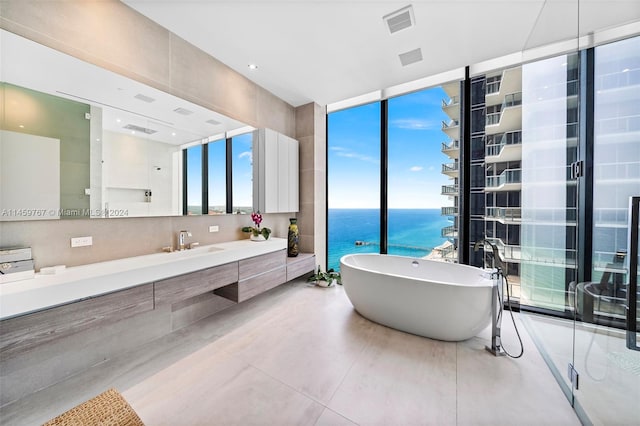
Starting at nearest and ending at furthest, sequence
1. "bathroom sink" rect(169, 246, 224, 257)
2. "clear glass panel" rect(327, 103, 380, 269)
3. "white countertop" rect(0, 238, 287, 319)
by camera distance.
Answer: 1. "white countertop" rect(0, 238, 287, 319)
2. "bathroom sink" rect(169, 246, 224, 257)
3. "clear glass panel" rect(327, 103, 380, 269)

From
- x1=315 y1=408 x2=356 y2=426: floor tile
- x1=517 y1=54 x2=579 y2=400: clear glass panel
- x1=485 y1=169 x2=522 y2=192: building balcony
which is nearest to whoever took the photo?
x1=315 y1=408 x2=356 y2=426: floor tile

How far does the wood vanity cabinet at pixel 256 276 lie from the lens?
8.34 ft

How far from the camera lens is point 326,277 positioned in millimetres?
3760

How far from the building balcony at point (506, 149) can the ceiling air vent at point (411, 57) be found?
136 centimetres

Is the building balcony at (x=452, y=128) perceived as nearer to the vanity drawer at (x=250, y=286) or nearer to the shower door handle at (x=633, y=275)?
the shower door handle at (x=633, y=275)

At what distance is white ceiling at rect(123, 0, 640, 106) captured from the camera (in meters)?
1.96

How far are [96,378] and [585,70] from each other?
4.08 metres

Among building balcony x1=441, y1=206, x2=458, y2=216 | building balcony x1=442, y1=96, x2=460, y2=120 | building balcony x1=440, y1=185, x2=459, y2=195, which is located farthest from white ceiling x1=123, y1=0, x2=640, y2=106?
building balcony x1=441, y1=206, x2=458, y2=216

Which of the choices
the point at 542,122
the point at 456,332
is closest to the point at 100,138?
the point at 456,332

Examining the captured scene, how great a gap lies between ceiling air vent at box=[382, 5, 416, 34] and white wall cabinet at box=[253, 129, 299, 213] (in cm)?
184

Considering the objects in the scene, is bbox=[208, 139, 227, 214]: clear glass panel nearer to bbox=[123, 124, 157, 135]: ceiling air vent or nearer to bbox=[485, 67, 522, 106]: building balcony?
bbox=[123, 124, 157, 135]: ceiling air vent

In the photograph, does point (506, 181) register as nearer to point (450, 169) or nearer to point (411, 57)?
point (450, 169)

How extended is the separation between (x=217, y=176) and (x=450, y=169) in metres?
3.06

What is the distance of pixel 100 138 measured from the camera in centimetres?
187
